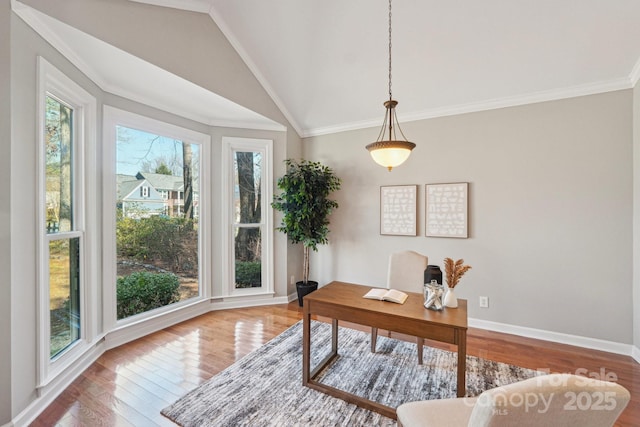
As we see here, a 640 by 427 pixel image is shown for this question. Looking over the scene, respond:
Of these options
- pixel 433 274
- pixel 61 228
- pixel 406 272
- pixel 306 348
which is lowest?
pixel 306 348

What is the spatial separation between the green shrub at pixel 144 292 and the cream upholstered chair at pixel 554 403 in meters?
3.30

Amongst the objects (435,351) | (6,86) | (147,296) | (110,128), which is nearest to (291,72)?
(110,128)

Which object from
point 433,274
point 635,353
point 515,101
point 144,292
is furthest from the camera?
point 144,292

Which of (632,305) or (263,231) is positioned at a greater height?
(263,231)

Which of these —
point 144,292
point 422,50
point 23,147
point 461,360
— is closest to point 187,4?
point 23,147

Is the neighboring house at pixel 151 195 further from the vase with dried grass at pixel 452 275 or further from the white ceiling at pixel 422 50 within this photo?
the vase with dried grass at pixel 452 275

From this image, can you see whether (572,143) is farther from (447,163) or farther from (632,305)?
(632,305)

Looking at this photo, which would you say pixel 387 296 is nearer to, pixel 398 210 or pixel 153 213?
pixel 398 210

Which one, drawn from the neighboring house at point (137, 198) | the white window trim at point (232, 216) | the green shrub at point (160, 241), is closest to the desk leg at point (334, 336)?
the white window trim at point (232, 216)

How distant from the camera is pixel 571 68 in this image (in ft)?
8.64

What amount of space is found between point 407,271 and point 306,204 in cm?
158

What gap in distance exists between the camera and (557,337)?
9.43 ft

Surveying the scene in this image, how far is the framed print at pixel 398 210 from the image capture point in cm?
353

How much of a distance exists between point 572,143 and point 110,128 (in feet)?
15.1
